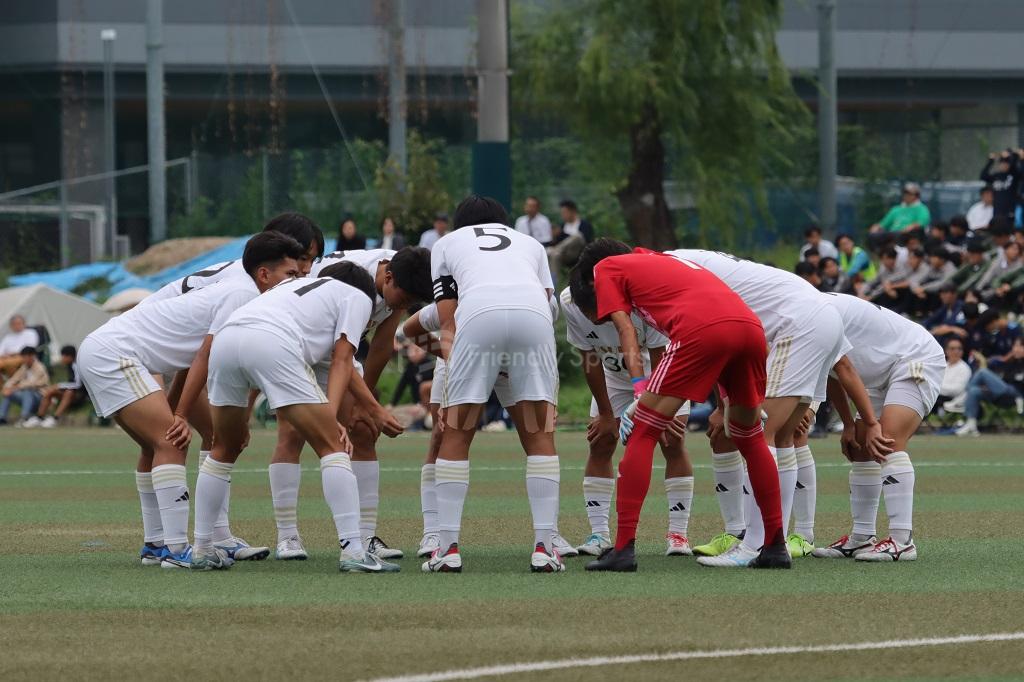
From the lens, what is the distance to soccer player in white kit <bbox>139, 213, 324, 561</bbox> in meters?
10.1

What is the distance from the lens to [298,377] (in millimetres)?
9094

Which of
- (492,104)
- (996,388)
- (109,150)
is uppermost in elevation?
(109,150)

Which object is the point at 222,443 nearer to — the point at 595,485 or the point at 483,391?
the point at 483,391

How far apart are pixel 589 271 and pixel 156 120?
26045 mm

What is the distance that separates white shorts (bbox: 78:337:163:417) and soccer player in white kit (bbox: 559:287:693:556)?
2.44 metres

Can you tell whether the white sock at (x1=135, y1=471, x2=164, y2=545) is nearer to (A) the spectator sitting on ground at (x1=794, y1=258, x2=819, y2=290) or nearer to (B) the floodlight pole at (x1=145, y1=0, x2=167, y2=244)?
(A) the spectator sitting on ground at (x1=794, y1=258, x2=819, y2=290)

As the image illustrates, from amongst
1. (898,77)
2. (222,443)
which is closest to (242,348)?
(222,443)

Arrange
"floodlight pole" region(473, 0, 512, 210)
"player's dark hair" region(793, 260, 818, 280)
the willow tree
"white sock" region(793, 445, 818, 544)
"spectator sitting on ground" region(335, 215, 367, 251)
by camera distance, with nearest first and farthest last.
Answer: "white sock" region(793, 445, 818, 544) → "floodlight pole" region(473, 0, 512, 210) → "player's dark hair" region(793, 260, 818, 280) → "spectator sitting on ground" region(335, 215, 367, 251) → the willow tree

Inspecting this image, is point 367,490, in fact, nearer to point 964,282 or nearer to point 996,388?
point 996,388

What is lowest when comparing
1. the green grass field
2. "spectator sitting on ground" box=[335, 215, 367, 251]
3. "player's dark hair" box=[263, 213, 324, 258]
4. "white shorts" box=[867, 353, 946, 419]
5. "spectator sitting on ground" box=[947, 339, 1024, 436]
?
"spectator sitting on ground" box=[947, 339, 1024, 436]

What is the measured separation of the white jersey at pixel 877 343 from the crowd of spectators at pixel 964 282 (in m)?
12.4

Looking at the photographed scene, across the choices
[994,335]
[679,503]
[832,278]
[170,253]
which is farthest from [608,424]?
[170,253]

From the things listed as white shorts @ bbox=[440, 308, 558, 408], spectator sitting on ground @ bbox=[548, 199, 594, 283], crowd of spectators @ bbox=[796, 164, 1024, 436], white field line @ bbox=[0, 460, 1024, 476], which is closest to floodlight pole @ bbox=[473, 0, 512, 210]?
spectator sitting on ground @ bbox=[548, 199, 594, 283]

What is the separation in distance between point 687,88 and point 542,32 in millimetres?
2994
